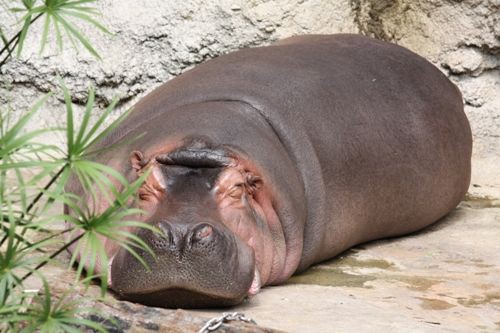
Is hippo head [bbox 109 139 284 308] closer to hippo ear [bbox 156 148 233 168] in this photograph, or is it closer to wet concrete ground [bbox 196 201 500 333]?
hippo ear [bbox 156 148 233 168]

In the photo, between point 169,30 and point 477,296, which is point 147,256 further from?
point 169,30

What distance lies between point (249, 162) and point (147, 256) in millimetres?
676

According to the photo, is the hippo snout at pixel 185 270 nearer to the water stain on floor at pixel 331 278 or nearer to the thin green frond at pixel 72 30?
the water stain on floor at pixel 331 278

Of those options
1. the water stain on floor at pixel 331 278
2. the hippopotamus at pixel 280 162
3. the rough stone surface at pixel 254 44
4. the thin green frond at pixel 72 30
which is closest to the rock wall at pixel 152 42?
the rough stone surface at pixel 254 44

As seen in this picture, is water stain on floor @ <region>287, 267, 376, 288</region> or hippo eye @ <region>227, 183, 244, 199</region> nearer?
hippo eye @ <region>227, 183, 244, 199</region>

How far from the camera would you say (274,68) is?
218 inches

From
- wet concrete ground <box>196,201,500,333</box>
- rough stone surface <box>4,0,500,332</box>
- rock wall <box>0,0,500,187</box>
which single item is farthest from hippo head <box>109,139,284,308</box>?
rock wall <box>0,0,500,187</box>

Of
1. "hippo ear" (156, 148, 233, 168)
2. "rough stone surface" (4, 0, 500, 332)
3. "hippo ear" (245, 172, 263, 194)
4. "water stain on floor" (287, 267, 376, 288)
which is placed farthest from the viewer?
"rough stone surface" (4, 0, 500, 332)

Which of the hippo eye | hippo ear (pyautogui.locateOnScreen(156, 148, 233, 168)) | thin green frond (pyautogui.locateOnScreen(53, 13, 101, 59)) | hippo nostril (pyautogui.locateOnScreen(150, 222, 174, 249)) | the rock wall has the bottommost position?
hippo nostril (pyautogui.locateOnScreen(150, 222, 174, 249))

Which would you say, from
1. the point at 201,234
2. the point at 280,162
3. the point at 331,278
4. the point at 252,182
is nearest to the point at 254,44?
the point at 280,162

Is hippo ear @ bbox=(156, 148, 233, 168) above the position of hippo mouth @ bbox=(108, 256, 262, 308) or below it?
above

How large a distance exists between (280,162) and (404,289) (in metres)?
0.68

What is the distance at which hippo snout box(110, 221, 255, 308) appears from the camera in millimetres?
4223

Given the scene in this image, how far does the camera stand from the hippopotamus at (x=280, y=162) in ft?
14.1
